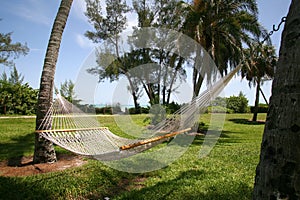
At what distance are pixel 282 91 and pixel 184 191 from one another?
1530 mm

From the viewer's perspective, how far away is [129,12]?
12.5m

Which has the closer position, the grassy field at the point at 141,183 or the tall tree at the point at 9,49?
the grassy field at the point at 141,183

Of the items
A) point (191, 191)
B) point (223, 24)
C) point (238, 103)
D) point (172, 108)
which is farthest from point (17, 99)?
point (238, 103)

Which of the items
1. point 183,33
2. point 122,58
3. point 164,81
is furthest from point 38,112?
point 122,58

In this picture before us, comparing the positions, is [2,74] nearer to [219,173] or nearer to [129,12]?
[129,12]

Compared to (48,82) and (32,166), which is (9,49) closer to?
(48,82)

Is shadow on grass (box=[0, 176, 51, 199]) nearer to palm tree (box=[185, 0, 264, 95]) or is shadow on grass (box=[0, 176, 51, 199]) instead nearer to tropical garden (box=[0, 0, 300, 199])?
tropical garden (box=[0, 0, 300, 199])

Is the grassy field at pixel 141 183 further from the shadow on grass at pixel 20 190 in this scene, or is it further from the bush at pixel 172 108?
the bush at pixel 172 108

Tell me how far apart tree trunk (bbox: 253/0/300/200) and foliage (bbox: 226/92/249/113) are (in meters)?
15.2

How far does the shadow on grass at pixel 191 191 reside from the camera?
1.94 meters

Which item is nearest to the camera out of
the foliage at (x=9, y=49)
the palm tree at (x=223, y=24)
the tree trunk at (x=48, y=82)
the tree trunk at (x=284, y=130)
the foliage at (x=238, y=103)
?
the tree trunk at (x=284, y=130)

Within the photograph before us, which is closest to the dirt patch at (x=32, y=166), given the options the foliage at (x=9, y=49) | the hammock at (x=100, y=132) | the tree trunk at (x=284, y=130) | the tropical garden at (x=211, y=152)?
the tropical garden at (x=211, y=152)

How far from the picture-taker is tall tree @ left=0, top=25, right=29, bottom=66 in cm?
1216

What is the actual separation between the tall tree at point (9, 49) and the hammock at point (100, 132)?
1152cm
